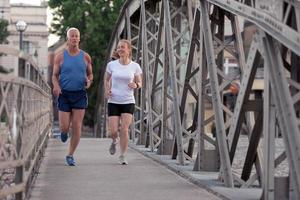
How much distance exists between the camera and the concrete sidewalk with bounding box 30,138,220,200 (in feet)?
25.0

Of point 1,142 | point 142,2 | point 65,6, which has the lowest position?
point 1,142

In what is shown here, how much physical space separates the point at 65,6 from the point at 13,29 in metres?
39.6

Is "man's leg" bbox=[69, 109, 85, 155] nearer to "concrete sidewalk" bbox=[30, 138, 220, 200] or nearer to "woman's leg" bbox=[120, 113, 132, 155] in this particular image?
"concrete sidewalk" bbox=[30, 138, 220, 200]

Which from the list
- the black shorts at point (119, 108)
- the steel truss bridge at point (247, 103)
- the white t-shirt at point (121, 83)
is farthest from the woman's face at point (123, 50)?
the steel truss bridge at point (247, 103)

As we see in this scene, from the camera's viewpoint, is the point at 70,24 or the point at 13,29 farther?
the point at 13,29

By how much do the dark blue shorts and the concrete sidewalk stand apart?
2.81 ft

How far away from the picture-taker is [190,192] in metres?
7.97

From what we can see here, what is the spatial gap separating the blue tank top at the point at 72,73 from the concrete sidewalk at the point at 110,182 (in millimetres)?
1157

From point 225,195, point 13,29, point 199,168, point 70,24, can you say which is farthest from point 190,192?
point 13,29

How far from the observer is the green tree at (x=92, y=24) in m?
Answer: 50.5

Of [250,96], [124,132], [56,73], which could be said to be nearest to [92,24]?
[124,132]

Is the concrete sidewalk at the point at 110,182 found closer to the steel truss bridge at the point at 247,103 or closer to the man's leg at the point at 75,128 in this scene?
the man's leg at the point at 75,128

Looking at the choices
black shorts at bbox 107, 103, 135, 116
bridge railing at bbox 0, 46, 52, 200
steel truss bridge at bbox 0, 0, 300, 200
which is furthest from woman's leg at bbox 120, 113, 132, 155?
bridge railing at bbox 0, 46, 52, 200

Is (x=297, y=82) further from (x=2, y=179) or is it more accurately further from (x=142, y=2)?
(x=142, y=2)
